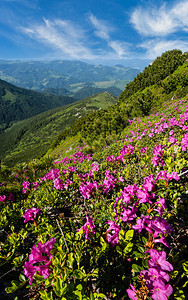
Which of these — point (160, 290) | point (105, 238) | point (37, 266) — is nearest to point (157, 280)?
point (160, 290)

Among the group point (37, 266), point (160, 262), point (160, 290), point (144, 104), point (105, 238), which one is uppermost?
point (144, 104)

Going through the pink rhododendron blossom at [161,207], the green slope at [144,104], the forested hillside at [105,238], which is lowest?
the forested hillside at [105,238]

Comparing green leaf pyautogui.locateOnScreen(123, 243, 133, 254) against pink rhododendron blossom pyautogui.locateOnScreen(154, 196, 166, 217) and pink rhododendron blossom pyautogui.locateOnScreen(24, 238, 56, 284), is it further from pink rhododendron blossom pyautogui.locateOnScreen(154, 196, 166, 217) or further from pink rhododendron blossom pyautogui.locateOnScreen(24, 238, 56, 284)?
pink rhododendron blossom pyautogui.locateOnScreen(24, 238, 56, 284)

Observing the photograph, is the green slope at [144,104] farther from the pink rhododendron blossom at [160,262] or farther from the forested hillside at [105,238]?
the pink rhododendron blossom at [160,262]

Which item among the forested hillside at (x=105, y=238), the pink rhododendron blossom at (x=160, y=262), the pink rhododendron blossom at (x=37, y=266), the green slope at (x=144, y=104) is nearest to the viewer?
the pink rhododendron blossom at (x=160, y=262)

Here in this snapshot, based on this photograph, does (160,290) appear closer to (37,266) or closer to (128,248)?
(128,248)

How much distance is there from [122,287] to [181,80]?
3997 cm

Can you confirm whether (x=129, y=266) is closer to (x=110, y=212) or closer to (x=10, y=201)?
(x=110, y=212)

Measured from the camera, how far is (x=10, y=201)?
14.2ft

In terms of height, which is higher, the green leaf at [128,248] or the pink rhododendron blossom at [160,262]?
the pink rhododendron blossom at [160,262]

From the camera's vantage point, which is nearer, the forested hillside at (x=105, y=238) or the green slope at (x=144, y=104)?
the forested hillside at (x=105, y=238)

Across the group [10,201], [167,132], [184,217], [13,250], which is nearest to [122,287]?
[184,217]

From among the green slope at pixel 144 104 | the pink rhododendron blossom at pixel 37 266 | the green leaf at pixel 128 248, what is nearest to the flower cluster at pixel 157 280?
the green leaf at pixel 128 248

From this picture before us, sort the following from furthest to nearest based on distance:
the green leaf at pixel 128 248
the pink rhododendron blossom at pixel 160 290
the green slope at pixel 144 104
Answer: the green slope at pixel 144 104 → the green leaf at pixel 128 248 → the pink rhododendron blossom at pixel 160 290
